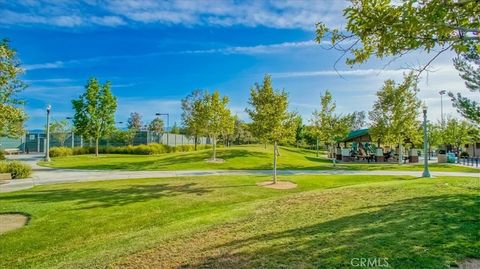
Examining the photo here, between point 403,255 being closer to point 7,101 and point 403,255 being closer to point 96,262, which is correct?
point 96,262

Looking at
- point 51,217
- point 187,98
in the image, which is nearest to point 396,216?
point 51,217

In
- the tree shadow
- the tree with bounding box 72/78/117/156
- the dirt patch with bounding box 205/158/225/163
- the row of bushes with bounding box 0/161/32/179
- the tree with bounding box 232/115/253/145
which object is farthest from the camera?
the tree with bounding box 232/115/253/145

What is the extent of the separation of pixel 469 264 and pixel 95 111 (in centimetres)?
4141

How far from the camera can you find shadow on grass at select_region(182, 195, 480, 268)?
14.4 ft

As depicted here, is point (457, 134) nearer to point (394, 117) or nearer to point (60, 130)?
point (394, 117)

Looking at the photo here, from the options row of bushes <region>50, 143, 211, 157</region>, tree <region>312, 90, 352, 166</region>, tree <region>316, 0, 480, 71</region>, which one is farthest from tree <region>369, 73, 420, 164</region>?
tree <region>316, 0, 480, 71</region>

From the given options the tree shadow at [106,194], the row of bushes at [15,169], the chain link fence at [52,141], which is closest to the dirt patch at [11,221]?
the tree shadow at [106,194]

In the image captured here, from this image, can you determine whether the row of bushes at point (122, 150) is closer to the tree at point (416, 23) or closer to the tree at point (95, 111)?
the tree at point (95, 111)

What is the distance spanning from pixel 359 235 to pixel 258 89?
14234mm

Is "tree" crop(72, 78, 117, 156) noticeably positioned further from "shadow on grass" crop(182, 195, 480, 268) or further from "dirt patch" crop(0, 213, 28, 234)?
"shadow on grass" crop(182, 195, 480, 268)

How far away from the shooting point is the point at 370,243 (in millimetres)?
4953

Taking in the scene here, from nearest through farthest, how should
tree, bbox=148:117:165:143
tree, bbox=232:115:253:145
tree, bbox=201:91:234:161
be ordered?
tree, bbox=201:91:234:161 → tree, bbox=232:115:253:145 → tree, bbox=148:117:165:143

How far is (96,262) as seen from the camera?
5.74m

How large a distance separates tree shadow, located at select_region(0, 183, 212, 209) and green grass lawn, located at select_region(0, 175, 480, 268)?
0.26 ft
